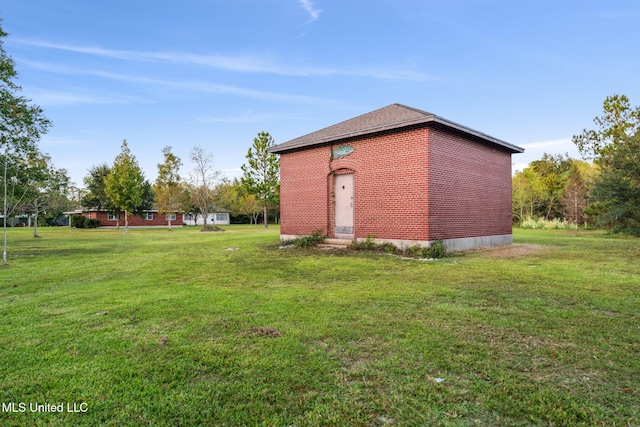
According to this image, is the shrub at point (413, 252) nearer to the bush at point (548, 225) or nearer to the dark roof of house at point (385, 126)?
the dark roof of house at point (385, 126)

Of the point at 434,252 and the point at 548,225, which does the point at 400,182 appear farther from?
the point at 548,225

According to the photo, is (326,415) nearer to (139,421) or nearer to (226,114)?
(139,421)

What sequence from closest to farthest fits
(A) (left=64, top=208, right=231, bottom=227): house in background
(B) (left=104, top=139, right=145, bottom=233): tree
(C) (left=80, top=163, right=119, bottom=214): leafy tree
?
(B) (left=104, top=139, right=145, bottom=233): tree
(C) (left=80, top=163, right=119, bottom=214): leafy tree
(A) (left=64, top=208, right=231, bottom=227): house in background

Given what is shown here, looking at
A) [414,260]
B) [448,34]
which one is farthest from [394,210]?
[448,34]

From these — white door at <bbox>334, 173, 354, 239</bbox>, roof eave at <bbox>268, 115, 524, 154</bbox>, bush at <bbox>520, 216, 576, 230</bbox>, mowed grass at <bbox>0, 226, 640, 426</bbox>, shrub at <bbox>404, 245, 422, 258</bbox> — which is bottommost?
mowed grass at <bbox>0, 226, 640, 426</bbox>

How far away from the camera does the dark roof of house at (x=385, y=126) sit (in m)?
10.5

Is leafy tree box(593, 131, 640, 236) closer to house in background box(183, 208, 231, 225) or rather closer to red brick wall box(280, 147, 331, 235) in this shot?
red brick wall box(280, 147, 331, 235)

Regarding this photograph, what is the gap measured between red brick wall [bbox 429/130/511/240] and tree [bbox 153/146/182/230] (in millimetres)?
33758

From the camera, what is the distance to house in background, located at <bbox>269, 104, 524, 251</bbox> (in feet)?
35.0

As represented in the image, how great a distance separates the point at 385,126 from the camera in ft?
36.2

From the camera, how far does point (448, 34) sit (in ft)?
44.3

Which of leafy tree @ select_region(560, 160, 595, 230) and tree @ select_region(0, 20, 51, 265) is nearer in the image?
tree @ select_region(0, 20, 51, 265)

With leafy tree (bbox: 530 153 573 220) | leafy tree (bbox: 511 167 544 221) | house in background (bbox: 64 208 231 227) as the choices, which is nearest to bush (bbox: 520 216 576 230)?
leafy tree (bbox: 511 167 544 221)

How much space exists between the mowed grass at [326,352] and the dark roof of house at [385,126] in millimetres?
5729
